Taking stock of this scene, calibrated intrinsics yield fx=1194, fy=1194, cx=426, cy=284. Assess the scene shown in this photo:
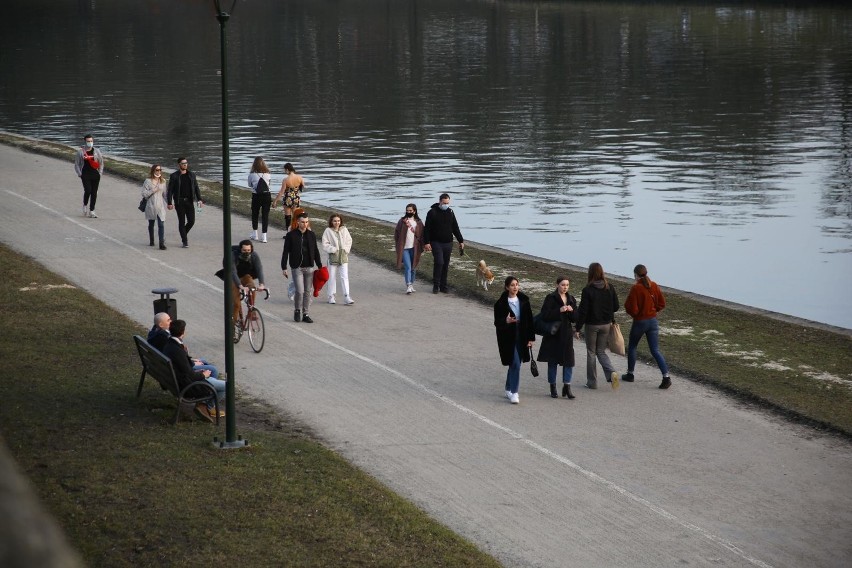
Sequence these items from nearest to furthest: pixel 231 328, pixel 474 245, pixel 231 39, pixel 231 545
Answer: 1. pixel 231 545
2. pixel 231 328
3. pixel 474 245
4. pixel 231 39

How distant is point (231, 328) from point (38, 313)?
7.22m

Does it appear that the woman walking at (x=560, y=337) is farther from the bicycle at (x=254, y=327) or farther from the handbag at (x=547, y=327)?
the bicycle at (x=254, y=327)

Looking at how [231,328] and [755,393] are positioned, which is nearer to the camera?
[231,328]

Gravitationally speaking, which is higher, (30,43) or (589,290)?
(30,43)

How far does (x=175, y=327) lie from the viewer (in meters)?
13.6

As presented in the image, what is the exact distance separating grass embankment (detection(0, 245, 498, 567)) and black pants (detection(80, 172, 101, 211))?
41.6ft

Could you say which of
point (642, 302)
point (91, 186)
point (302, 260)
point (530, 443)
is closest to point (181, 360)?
point (530, 443)

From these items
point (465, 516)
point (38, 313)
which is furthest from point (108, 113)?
point (465, 516)

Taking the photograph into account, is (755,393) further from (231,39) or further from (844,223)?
(231,39)

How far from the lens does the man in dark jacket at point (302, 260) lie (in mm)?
18609

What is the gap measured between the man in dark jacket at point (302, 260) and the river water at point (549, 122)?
11471mm

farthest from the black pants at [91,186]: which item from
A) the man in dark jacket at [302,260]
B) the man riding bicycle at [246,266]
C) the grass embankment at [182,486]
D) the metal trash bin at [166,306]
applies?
the grass embankment at [182,486]

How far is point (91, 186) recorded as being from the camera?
91.2 feet

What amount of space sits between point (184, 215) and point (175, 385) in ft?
39.6
